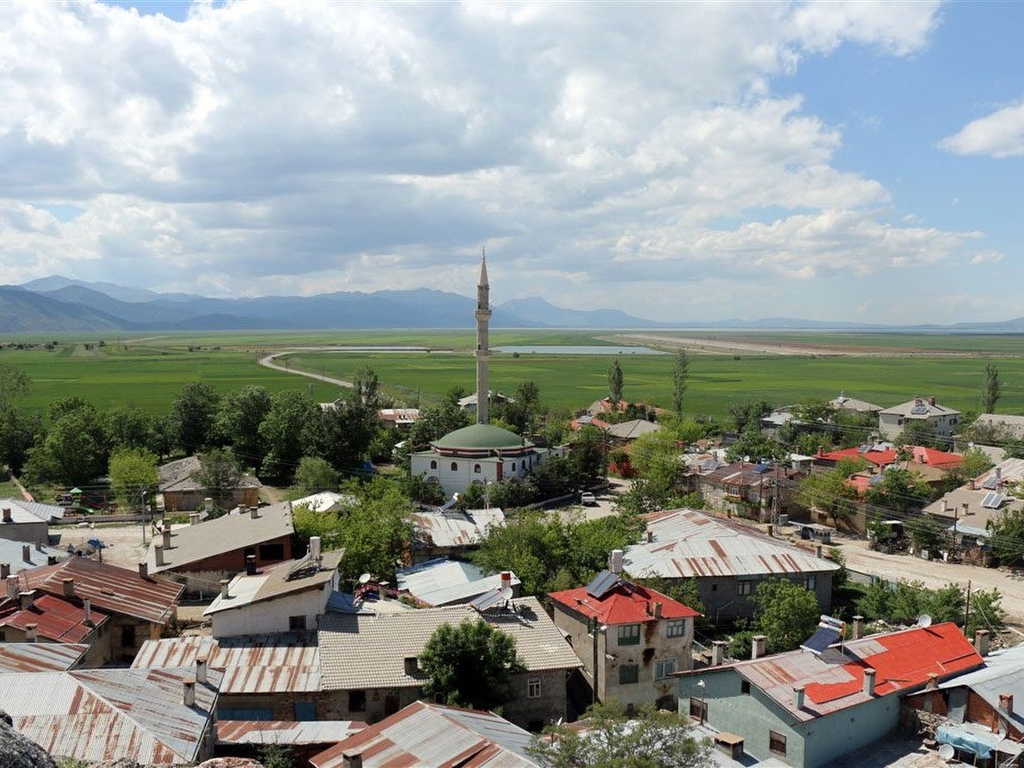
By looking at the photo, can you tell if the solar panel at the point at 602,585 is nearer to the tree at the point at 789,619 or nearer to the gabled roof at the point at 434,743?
the tree at the point at 789,619

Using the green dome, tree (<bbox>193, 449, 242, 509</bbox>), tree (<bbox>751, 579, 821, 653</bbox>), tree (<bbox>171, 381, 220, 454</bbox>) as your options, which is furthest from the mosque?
tree (<bbox>751, 579, 821, 653</bbox>)

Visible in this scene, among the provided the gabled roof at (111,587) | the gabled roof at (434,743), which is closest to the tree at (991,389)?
the gabled roof at (111,587)

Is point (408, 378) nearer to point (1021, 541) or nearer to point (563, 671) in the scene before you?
point (1021, 541)

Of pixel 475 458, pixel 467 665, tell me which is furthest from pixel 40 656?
pixel 475 458

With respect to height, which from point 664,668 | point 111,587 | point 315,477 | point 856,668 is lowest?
point 664,668

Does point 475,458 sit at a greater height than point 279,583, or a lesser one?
lesser

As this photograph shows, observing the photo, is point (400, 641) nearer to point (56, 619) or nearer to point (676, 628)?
point (676, 628)

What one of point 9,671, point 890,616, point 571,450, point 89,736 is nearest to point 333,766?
point 89,736
